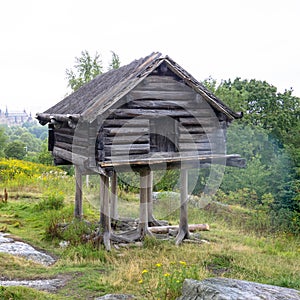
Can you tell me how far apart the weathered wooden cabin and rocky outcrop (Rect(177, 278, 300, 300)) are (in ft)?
15.9

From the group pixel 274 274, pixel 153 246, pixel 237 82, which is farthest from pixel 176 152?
pixel 237 82

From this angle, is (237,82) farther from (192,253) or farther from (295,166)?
(192,253)

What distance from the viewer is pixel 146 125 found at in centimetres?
1082

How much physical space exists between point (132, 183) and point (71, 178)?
3.91 metres

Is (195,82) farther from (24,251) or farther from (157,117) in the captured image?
(24,251)

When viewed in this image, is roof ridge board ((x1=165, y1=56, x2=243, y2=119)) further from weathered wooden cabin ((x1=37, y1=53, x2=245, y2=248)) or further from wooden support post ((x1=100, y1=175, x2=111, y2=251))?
wooden support post ((x1=100, y1=175, x2=111, y2=251))

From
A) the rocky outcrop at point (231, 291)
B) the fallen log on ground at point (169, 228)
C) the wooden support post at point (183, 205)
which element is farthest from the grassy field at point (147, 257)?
the rocky outcrop at point (231, 291)

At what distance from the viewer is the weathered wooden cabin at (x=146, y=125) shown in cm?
1017

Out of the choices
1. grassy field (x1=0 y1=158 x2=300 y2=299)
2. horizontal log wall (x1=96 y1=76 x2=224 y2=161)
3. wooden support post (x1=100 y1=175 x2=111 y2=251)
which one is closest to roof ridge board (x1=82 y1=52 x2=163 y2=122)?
horizontal log wall (x1=96 y1=76 x2=224 y2=161)

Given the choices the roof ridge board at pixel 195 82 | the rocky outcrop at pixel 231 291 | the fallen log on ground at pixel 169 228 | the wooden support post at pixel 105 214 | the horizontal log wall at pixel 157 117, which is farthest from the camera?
the fallen log on ground at pixel 169 228

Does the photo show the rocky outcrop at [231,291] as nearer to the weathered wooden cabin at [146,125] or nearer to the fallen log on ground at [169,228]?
the weathered wooden cabin at [146,125]

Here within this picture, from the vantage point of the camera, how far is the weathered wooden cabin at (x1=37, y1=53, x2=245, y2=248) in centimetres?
1017

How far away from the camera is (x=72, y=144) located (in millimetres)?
12023

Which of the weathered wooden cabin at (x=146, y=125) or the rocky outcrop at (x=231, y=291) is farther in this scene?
the weathered wooden cabin at (x=146, y=125)
